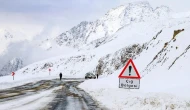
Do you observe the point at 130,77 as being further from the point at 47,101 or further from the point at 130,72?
the point at 47,101

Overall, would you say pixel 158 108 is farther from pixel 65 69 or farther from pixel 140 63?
pixel 65 69

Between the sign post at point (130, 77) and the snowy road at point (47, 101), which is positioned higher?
the sign post at point (130, 77)

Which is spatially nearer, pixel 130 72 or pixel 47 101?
pixel 130 72

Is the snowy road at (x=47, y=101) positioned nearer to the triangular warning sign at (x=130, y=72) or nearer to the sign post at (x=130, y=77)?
the sign post at (x=130, y=77)

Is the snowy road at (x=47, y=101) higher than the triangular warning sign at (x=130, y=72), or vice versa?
the triangular warning sign at (x=130, y=72)

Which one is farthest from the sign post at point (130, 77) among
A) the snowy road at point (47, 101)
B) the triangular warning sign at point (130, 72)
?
the snowy road at point (47, 101)

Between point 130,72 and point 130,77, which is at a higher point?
point 130,72

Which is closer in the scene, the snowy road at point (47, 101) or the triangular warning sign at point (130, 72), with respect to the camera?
the snowy road at point (47, 101)

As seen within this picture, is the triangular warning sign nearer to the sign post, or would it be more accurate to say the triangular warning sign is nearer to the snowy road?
the sign post

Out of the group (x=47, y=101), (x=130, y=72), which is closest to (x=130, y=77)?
(x=130, y=72)

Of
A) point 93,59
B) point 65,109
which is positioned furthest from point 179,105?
point 93,59

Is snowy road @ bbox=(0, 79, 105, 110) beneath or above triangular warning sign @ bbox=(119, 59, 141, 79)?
beneath

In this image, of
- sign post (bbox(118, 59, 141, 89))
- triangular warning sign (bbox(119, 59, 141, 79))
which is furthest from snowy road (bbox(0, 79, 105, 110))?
triangular warning sign (bbox(119, 59, 141, 79))

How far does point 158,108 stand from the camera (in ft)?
46.4
